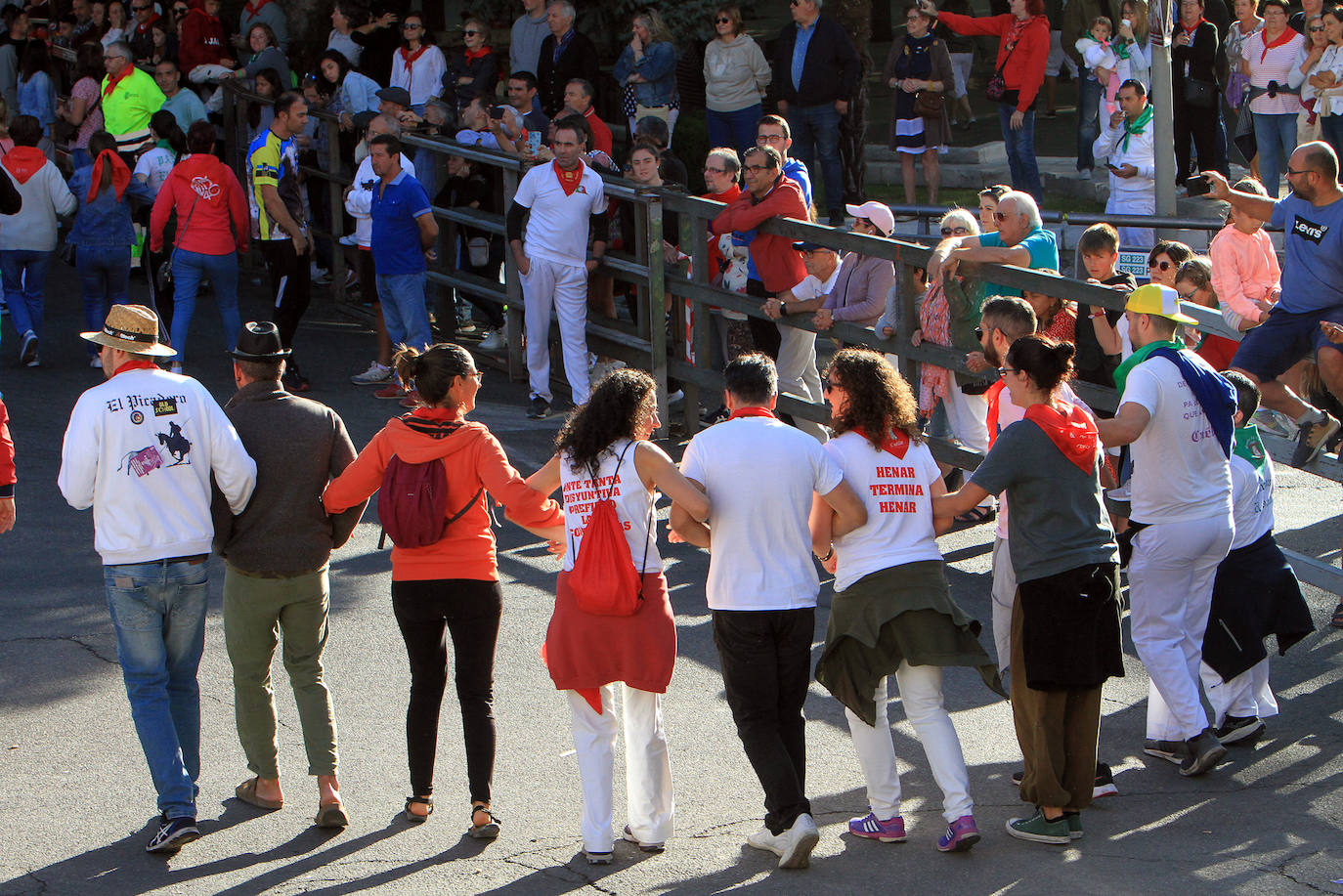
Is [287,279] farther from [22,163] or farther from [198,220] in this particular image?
[22,163]

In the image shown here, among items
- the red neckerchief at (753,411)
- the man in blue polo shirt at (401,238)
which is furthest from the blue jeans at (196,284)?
the red neckerchief at (753,411)

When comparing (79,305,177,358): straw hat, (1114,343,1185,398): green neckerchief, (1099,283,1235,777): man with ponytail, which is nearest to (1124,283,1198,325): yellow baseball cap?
(1099,283,1235,777): man with ponytail

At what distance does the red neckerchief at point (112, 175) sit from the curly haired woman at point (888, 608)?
783cm

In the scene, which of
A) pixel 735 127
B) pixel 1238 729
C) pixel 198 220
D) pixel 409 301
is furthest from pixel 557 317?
pixel 1238 729

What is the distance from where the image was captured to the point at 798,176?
991 centimetres

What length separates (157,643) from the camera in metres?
5.29

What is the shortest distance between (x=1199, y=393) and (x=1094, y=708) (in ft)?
4.33

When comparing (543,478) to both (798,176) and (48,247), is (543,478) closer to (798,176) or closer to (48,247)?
(798,176)

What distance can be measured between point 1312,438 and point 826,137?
7294 millimetres

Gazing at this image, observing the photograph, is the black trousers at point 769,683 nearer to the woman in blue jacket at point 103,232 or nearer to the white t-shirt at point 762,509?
the white t-shirt at point 762,509

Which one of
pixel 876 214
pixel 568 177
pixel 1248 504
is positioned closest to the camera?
pixel 1248 504

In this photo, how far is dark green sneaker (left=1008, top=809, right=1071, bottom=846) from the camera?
16.9 ft

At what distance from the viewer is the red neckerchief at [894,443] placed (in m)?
5.18

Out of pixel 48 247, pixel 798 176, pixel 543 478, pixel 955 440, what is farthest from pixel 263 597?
pixel 48 247
